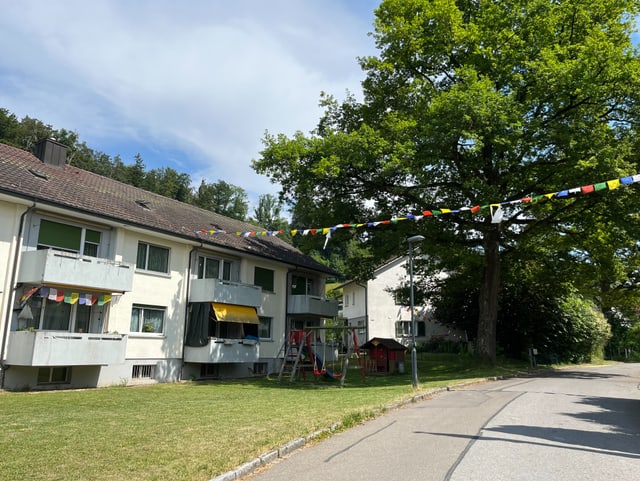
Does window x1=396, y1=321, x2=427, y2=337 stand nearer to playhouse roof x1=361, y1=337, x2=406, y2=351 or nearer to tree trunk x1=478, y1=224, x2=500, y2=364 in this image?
playhouse roof x1=361, y1=337, x2=406, y2=351

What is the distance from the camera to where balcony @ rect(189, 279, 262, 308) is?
925 inches

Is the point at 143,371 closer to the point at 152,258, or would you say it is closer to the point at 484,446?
the point at 152,258

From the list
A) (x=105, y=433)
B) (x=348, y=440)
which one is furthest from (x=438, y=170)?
(x=105, y=433)

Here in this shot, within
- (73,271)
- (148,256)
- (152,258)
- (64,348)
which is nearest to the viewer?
(64,348)

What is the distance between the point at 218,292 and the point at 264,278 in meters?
4.90

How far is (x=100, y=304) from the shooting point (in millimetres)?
19406

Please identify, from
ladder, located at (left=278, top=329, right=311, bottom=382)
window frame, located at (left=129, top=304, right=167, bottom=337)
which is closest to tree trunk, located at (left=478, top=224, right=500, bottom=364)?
ladder, located at (left=278, top=329, right=311, bottom=382)

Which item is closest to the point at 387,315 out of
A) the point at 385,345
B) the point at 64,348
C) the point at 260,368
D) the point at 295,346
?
the point at 385,345

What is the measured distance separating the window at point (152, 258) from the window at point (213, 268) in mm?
2182

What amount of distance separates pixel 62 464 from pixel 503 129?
58.6ft

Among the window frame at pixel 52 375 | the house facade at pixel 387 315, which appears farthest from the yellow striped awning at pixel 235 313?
the house facade at pixel 387 315

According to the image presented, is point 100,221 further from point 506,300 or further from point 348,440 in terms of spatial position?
point 506,300

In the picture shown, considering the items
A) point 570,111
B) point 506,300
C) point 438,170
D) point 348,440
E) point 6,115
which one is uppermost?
point 6,115

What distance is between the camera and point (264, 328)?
27.9 m
